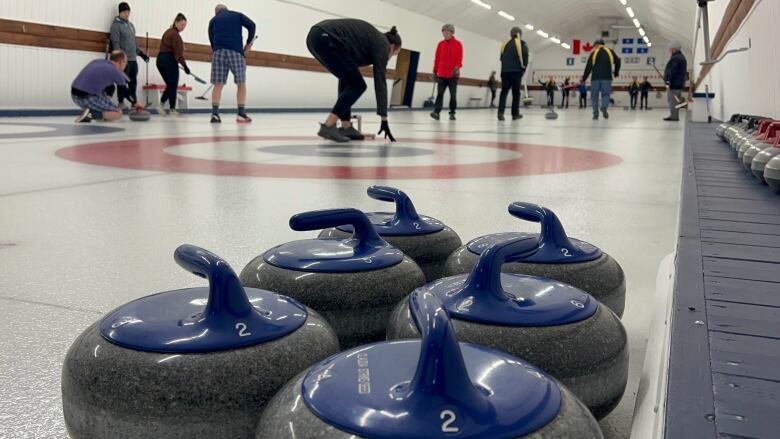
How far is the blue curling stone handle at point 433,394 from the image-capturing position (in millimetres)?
428

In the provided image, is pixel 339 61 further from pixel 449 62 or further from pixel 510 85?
pixel 449 62

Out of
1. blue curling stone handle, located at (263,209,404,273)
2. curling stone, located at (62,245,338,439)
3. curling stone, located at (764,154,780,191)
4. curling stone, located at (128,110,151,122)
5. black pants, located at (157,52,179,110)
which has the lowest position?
curling stone, located at (62,245,338,439)

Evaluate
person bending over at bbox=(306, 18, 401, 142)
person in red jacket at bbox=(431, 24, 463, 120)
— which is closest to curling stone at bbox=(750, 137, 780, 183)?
person bending over at bbox=(306, 18, 401, 142)

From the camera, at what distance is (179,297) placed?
0.68m

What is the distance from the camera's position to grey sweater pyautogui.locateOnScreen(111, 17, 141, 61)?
34.4 ft

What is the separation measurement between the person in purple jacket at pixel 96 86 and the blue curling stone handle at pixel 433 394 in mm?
8138

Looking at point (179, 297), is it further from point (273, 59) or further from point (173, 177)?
point (273, 59)

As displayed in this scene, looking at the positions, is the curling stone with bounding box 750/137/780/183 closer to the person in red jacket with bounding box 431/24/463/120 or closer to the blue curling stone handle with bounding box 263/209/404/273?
the blue curling stone handle with bounding box 263/209/404/273

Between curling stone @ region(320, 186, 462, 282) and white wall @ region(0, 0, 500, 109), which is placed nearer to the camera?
curling stone @ region(320, 186, 462, 282)

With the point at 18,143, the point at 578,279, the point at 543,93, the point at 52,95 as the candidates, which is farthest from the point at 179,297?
the point at 543,93

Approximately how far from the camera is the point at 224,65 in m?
8.55

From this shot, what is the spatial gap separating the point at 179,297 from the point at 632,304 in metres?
0.84

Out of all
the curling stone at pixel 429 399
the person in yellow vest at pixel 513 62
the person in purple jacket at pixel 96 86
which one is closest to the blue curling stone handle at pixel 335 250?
the curling stone at pixel 429 399

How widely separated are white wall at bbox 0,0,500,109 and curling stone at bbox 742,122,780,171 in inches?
387
